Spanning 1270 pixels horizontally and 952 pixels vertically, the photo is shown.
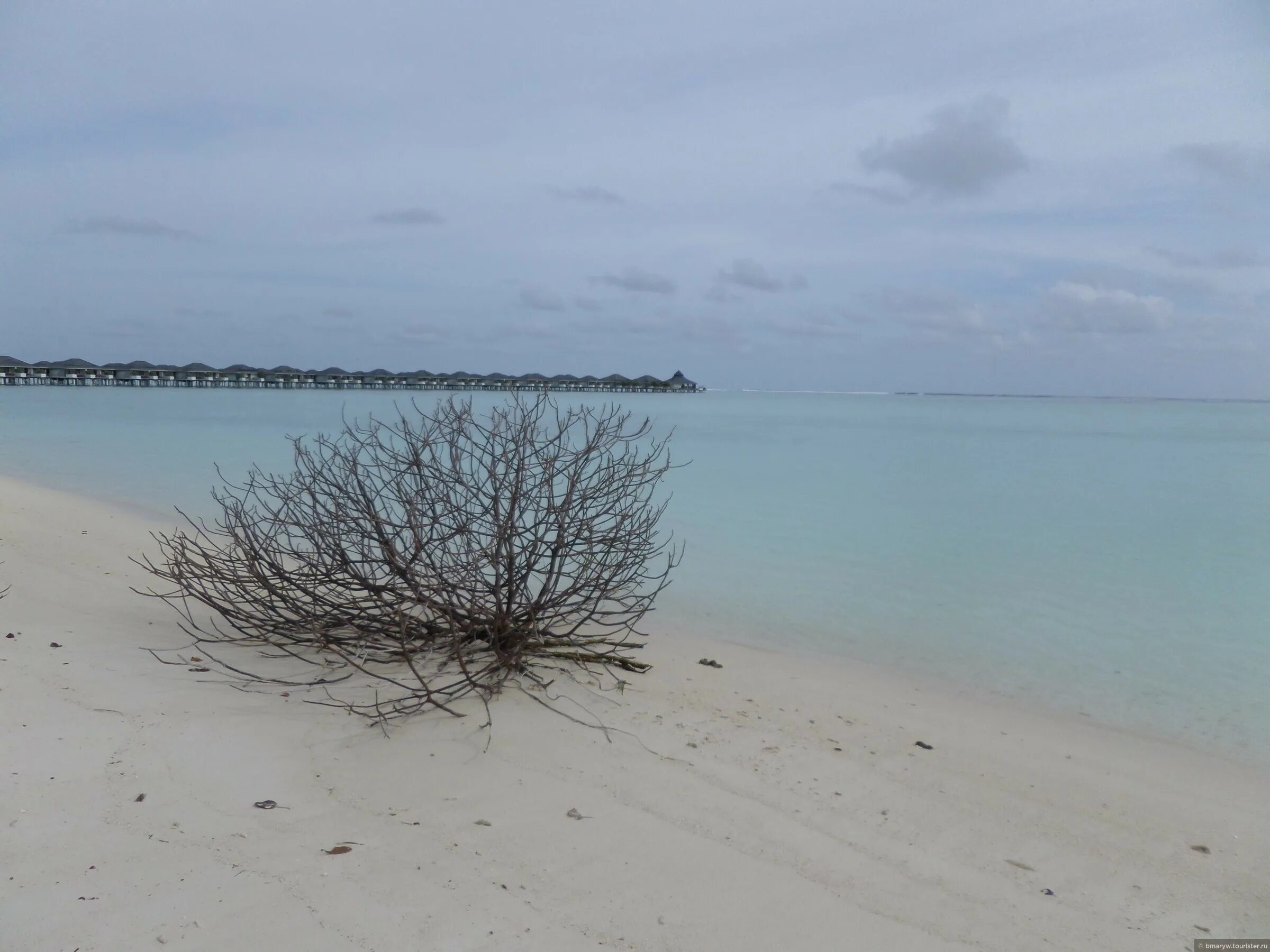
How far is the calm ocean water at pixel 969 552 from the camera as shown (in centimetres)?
741

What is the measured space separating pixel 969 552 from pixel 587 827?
11.1 metres

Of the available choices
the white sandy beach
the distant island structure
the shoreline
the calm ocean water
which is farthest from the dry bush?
the distant island structure

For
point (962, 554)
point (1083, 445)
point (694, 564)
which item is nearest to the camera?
point (694, 564)

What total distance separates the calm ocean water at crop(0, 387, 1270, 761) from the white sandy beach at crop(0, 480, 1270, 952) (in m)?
1.84

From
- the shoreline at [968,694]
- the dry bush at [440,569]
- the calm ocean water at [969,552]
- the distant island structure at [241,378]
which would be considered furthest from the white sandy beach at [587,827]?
the distant island structure at [241,378]

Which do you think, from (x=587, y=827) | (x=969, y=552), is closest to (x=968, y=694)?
(x=587, y=827)

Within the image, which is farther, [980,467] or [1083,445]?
[1083,445]

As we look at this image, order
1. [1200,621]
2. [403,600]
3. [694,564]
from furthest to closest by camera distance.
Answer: [694,564] < [1200,621] < [403,600]

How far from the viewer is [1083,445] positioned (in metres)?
41.8

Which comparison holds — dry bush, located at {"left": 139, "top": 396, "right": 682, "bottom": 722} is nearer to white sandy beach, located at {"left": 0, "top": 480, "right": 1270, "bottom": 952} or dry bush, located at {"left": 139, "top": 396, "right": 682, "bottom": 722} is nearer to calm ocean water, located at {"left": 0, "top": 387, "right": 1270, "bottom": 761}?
white sandy beach, located at {"left": 0, "top": 480, "right": 1270, "bottom": 952}

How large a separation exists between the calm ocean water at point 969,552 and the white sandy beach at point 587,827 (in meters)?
1.84

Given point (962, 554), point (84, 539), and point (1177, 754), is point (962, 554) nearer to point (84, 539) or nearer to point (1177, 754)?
point (1177, 754)

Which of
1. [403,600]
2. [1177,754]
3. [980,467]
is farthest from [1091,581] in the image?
→ [980,467]

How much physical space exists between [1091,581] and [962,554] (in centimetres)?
199
